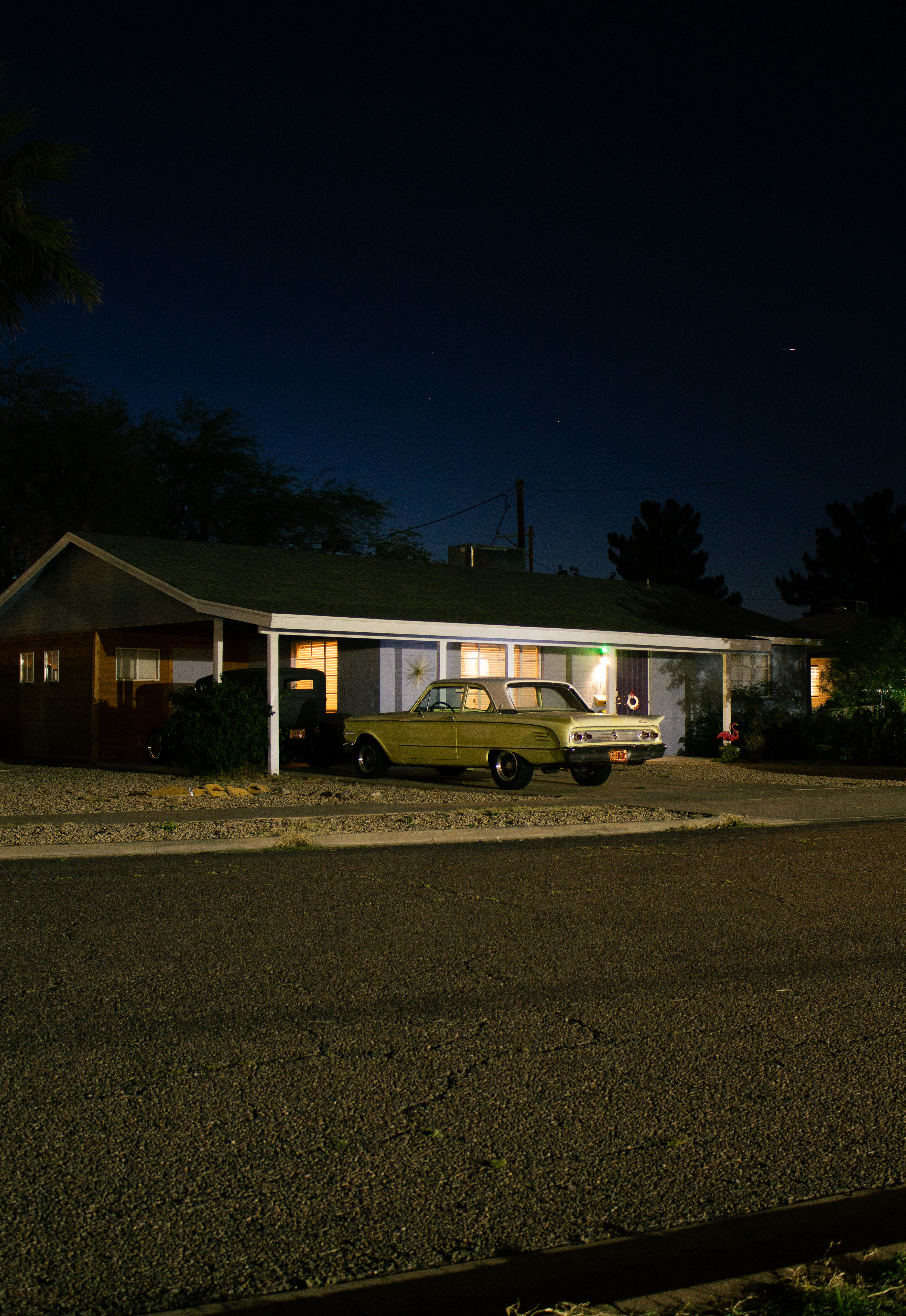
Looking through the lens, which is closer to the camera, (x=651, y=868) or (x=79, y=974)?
(x=79, y=974)

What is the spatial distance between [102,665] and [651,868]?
16.9 metres

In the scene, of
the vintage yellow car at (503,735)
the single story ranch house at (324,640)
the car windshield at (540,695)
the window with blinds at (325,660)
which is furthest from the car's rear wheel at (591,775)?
the window with blinds at (325,660)

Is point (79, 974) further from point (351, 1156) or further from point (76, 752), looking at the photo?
point (76, 752)

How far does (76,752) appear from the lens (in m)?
24.7

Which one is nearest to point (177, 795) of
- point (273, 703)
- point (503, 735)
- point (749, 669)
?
point (273, 703)

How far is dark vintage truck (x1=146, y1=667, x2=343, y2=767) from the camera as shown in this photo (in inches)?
872

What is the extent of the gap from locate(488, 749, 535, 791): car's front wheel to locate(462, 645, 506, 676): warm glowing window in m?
6.76

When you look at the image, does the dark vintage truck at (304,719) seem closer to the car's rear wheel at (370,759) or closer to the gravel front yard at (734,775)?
the car's rear wheel at (370,759)

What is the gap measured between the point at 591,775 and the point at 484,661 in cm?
690

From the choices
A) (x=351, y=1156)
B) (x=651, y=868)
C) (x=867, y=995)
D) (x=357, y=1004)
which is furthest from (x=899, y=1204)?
(x=651, y=868)

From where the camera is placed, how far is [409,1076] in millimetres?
4656

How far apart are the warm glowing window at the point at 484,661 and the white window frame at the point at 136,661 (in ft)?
21.4

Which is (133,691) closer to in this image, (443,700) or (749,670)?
(443,700)

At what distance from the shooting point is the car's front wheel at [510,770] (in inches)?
693
